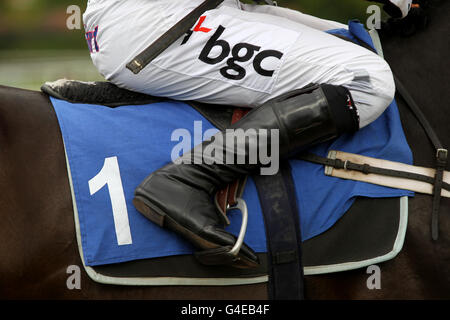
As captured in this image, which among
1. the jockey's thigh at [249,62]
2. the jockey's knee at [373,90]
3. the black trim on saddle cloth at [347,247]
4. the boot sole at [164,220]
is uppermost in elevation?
the jockey's thigh at [249,62]

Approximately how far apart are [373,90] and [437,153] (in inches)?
15.2

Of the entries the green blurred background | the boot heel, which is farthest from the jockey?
the green blurred background

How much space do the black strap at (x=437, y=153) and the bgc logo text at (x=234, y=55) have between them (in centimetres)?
61

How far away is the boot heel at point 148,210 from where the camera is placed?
80.8 inches

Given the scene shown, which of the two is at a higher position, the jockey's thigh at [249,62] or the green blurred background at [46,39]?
the green blurred background at [46,39]

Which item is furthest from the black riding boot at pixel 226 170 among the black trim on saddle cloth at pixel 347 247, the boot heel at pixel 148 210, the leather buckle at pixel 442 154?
the leather buckle at pixel 442 154

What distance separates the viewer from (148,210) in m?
2.06

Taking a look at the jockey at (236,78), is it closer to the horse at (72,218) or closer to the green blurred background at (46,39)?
the horse at (72,218)

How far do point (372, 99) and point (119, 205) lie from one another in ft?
3.51

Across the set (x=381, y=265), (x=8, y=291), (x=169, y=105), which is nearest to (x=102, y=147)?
(x=169, y=105)

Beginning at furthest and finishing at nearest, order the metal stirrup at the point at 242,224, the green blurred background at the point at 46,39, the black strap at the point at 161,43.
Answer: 1. the green blurred background at the point at 46,39
2. the black strap at the point at 161,43
3. the metal stirrup at the point at 242,224

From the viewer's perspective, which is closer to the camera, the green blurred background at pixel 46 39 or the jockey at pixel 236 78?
the jockey at pixel 236 78

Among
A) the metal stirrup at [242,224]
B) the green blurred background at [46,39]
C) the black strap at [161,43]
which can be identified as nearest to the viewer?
the metal stirrup at [242,224]

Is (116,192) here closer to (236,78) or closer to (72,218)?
(72,218)
